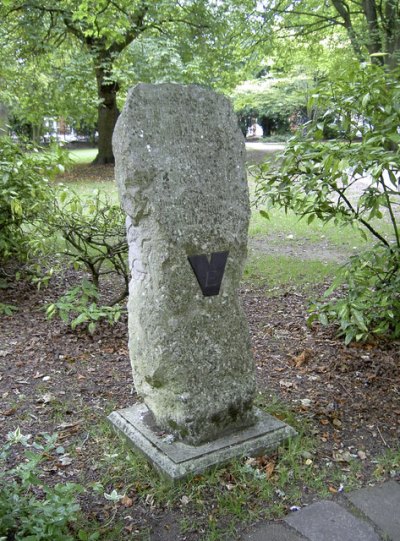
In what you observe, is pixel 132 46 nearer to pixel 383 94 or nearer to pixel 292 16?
pixel 292 16

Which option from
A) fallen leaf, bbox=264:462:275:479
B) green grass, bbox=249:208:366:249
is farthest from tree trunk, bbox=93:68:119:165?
fallen leaf, bbox=264:462:275:479

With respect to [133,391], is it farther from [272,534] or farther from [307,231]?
[307,231]

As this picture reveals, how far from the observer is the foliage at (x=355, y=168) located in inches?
137

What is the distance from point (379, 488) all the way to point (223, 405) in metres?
0.95

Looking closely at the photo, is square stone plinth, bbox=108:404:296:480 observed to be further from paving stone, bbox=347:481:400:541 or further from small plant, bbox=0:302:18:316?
small plant, bbox=0:302:18:316

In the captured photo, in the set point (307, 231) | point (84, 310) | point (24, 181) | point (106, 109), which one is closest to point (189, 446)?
point (84, 310)

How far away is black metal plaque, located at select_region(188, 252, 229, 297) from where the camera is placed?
2.80m

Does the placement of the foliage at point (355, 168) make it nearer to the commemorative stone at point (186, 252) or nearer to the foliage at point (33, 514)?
the commemorative stone at point (186, 252)

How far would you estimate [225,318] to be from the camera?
2.97 metres

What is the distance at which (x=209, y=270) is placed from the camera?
2.85 m

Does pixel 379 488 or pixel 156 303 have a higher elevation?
pixel 156 303

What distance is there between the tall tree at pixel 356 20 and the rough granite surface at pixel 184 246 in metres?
6.40

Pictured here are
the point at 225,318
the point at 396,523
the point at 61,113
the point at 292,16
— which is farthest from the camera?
the point at 61,113

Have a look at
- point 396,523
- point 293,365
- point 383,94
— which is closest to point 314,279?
point 293,365
